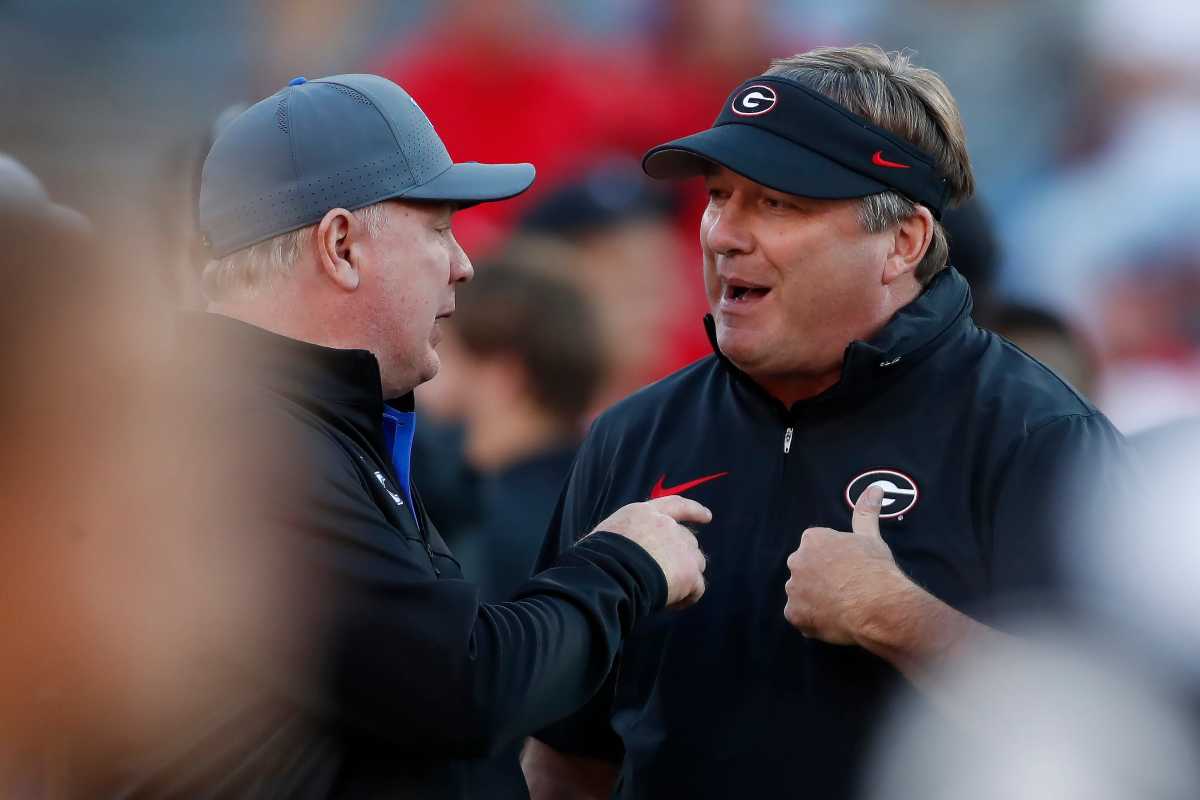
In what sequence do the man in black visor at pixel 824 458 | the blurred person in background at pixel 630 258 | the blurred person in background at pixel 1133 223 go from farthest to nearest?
the blurred person in background at pixel 1133 223 < the blurred person in background at pixel 630 258 < the man in black visor at pixel 824 458

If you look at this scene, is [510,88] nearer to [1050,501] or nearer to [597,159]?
[597,159]

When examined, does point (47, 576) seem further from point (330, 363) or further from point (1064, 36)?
point (1064, 36)

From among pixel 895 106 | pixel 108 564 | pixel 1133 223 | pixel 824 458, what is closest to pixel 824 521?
pixel 824 458

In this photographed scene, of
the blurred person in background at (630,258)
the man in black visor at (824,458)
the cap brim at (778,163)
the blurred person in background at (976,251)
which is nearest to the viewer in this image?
the man in black visor at (824,458)

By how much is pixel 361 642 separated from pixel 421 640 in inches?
2.9

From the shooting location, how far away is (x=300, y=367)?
2016mm

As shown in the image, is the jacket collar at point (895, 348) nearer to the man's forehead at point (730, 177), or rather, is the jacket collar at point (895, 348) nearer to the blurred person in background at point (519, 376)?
the man's forehead at point (730, 177)

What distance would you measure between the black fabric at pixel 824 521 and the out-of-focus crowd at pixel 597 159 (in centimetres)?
18

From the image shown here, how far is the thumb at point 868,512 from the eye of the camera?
2227 millimetres

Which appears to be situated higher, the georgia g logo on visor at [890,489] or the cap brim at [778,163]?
the cap brim at [778,163]

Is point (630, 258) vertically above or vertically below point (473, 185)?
below

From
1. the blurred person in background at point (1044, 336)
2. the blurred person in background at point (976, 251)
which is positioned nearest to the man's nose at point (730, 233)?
the blurred person in background at point (976, 251)

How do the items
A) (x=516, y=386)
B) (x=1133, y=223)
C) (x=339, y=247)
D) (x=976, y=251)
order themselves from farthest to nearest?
(x=1133, y=223) < (x=516, y=386) < (x=976, y=251) < (x=339, y=247)

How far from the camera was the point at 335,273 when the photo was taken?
82.7 inches
